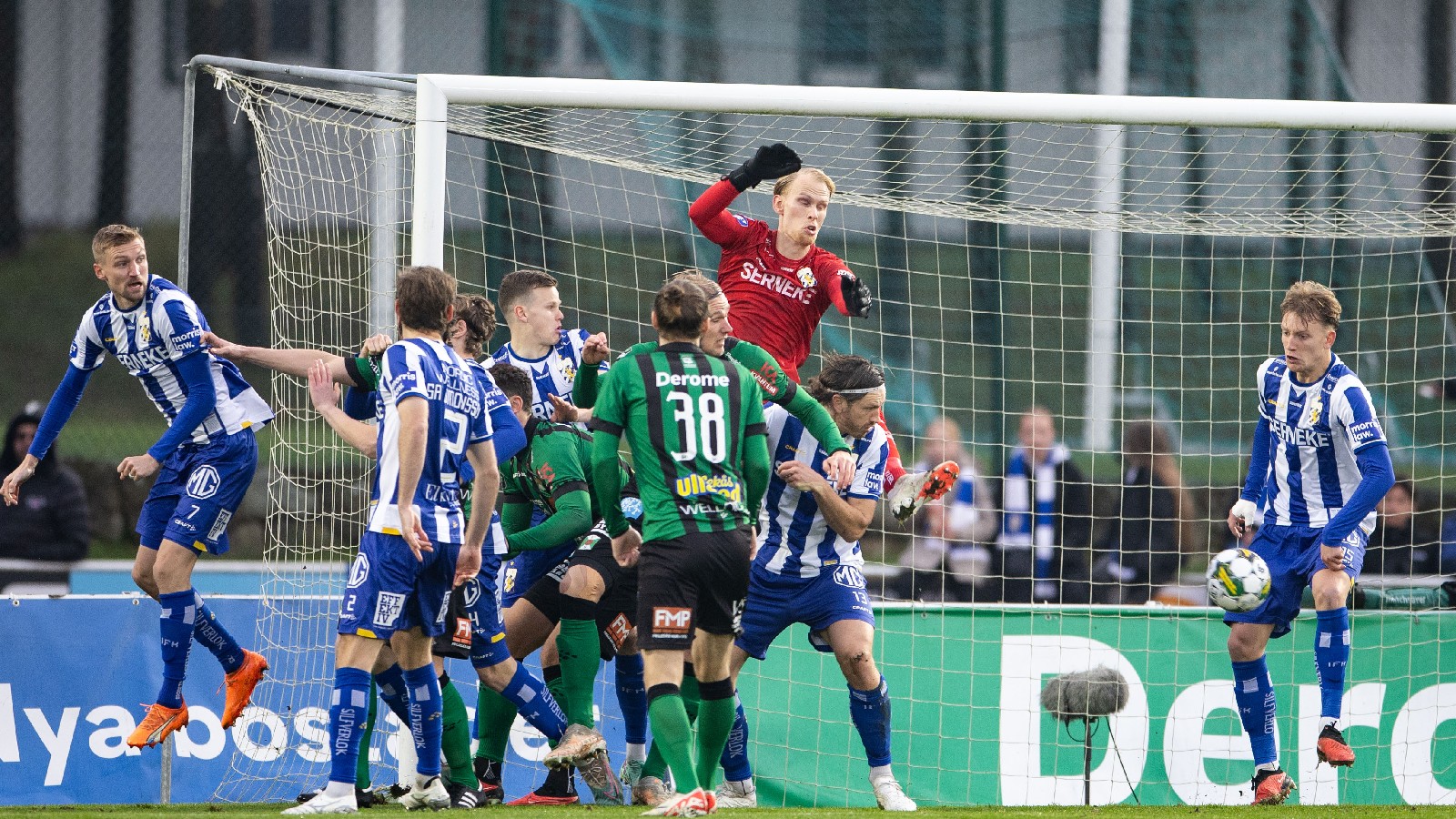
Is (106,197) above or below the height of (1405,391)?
above

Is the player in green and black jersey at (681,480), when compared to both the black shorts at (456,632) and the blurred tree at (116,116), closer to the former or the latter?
the black shorts at (456,632)

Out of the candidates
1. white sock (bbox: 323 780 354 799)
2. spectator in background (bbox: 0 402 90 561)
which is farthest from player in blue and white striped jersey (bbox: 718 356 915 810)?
spectator in background (bbox: 0 402 90 561)

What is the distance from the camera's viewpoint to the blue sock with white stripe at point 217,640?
6617 mm

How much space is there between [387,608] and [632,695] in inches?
67.2

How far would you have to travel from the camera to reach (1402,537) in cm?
931

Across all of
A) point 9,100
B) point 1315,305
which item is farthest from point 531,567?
point 9,100

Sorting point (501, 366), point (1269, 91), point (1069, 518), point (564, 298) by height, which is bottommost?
point (1069, 518)

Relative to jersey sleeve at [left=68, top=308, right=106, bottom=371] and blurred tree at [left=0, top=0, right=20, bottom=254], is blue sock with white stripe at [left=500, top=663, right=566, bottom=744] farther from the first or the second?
blurred tree at [left=0, top=0, right=20, bottom=254]

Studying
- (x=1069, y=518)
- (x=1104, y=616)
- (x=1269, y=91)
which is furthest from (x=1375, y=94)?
(x=1104, y=616)

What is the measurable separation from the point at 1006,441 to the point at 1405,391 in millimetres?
3364

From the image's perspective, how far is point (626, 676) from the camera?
6.71m

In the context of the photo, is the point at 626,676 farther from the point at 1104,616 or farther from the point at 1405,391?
the point at 1405,391

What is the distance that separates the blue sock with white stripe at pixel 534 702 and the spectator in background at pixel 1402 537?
15.7 feet

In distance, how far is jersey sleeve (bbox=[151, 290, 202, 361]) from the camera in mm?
6547
